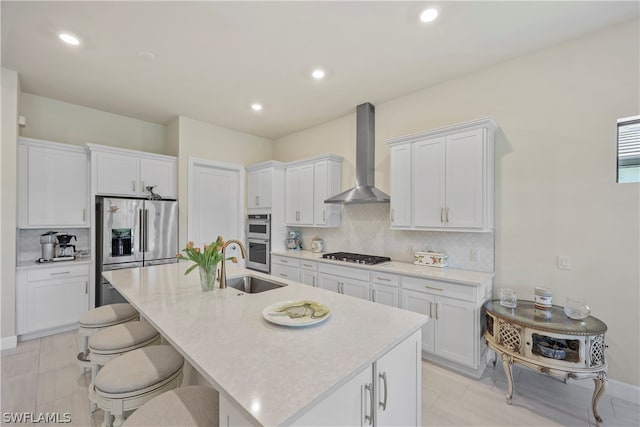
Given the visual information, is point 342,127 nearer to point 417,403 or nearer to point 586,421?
point 417,403

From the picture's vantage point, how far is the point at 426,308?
2703 mm

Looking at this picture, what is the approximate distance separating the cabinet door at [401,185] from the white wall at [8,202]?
4112 millimetres

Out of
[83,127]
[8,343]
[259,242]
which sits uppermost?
[83,127]

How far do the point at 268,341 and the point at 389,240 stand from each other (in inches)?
105

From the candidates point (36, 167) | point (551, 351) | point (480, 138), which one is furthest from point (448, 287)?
point (36, 167)

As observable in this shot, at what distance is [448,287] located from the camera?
2566 mm

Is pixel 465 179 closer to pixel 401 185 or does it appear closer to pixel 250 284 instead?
pixel 401 185

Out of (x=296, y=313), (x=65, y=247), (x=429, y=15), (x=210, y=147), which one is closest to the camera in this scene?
(x=296, y=313)

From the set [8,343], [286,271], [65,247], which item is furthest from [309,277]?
[8,343]

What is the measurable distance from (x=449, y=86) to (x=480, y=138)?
0.92 meters

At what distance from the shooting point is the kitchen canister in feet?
7.51

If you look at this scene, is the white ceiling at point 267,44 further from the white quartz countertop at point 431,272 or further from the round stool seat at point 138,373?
the round stool seat at point 138,373

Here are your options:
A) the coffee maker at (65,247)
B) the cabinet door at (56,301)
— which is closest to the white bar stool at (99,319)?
the cabinet door at (56,301)

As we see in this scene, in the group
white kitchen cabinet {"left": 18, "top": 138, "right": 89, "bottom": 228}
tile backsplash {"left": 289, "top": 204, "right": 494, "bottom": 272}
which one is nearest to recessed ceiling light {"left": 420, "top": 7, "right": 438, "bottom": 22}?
tile backsplash {"left": 289, "top": 204, "right": 494, "bottom": 272}
